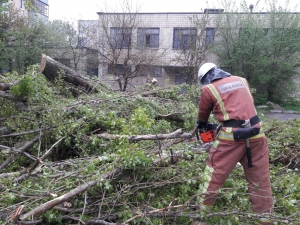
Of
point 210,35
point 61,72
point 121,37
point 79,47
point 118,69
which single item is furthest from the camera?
point 79,47

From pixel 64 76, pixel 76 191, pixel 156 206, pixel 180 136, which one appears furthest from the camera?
pixel 64 76

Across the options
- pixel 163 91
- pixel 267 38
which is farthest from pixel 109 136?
pixel 267 38

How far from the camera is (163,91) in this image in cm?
549

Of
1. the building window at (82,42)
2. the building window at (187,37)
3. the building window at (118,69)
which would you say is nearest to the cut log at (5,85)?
the building window at (118,69)

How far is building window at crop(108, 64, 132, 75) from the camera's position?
1544cm

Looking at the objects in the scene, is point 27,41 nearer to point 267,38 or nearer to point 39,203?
point 267,38

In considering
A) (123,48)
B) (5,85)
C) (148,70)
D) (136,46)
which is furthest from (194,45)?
(5,85)

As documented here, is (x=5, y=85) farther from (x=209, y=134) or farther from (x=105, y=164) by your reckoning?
(x=209, y=134)

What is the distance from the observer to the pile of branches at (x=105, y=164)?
2.27 m

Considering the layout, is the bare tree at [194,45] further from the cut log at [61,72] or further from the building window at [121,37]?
the cut log at [61,72]

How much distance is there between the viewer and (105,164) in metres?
2.67

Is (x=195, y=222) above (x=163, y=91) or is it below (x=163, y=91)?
below

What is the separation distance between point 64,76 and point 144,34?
12.4 m

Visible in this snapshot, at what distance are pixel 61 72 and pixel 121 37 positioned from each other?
11.3 metres
